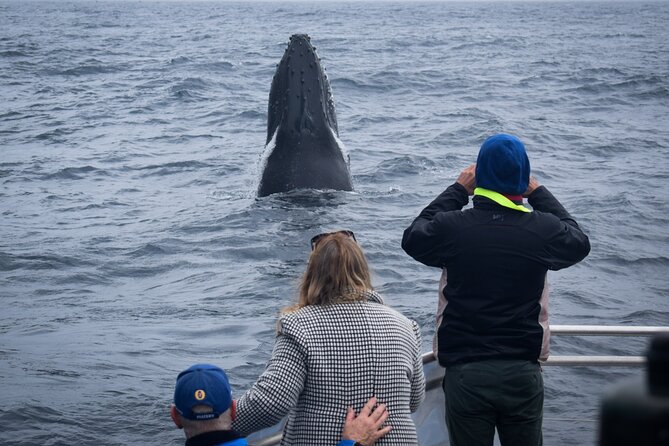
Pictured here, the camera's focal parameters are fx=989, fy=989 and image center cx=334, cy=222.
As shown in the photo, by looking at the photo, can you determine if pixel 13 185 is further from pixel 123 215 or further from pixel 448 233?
pixel 448 233

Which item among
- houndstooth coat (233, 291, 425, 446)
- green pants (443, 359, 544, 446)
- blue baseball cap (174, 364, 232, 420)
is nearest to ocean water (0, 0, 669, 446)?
green pants (443, 359, 544, 446)

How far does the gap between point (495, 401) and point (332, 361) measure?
763 millimetres

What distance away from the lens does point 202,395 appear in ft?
8.60

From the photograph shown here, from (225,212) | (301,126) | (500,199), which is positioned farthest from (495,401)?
(225,212)

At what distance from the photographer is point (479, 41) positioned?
47375mm

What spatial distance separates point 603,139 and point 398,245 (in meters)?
9.28

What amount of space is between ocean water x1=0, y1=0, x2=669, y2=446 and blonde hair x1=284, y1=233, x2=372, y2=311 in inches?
73.2

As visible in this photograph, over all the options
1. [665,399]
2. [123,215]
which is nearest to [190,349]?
[123,215]

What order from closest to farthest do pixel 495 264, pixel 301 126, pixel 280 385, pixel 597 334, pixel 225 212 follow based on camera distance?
pixel 280 385
pixel 495 264
pixel 597 334
pixel 301 126
pixel 225 212

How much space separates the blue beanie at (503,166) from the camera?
342 centimetres

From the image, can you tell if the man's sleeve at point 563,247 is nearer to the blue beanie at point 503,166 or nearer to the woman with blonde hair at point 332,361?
the blue beanie at point 503,166

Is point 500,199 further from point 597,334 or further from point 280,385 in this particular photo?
point 280,385

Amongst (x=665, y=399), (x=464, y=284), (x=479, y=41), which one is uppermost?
(x=665, y=399)

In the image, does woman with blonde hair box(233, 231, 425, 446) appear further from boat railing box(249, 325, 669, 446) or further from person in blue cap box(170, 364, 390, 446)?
boat railing box(249, 325, 669, 446)
